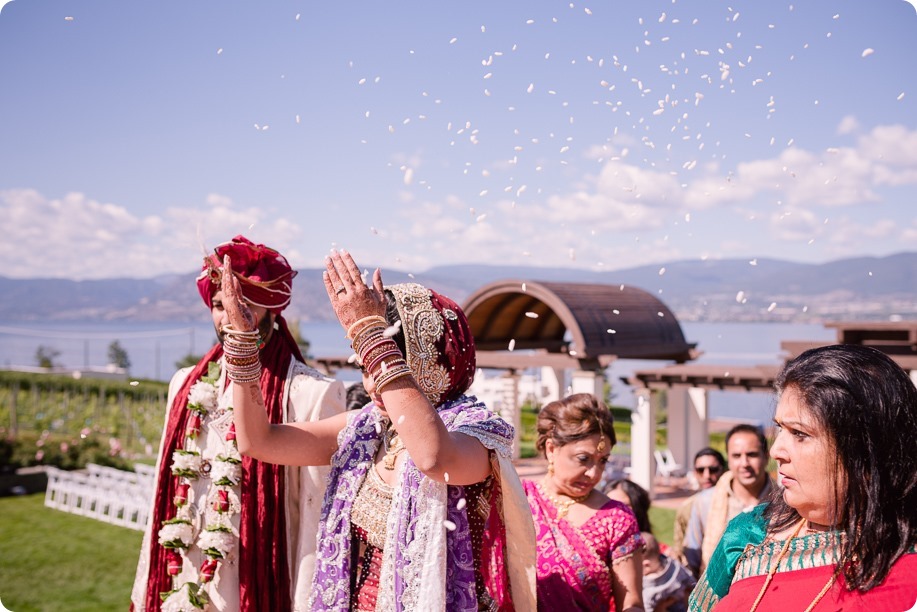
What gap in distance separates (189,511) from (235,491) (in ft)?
0.75

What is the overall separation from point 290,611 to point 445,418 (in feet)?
4.10

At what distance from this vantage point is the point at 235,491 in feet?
10.4

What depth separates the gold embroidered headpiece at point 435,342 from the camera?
231 centimetres

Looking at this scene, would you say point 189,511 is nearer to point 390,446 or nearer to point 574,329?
point 390,446

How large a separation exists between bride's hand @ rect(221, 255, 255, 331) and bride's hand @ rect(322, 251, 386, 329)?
2.16 ft

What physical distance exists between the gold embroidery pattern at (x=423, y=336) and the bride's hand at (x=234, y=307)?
2.14ft

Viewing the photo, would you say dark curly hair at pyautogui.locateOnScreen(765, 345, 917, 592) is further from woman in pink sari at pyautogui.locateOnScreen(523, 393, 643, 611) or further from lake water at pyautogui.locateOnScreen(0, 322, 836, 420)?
woman in pink sari at pyautogui.locateOnScreen(523, 393, 643, 611)

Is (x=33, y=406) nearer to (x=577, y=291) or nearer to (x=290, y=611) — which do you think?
(x=577, y=291)

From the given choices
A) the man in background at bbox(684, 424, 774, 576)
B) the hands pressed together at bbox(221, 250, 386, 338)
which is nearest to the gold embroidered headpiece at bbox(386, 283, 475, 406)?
the hands pressed together at bbox(221, 250, 386, 338)

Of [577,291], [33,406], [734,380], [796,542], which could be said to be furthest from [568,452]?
[33,406]

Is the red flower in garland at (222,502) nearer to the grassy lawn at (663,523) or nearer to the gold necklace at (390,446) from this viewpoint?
the gold necklace at (390,446)

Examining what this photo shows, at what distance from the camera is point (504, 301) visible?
1370 cm

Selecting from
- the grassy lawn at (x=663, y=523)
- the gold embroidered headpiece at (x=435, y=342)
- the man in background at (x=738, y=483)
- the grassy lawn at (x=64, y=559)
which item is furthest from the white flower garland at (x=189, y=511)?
the grassy lawn at (x=663, y=523)

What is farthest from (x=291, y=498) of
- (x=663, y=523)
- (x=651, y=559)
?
(x=663, y=523)
